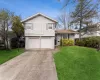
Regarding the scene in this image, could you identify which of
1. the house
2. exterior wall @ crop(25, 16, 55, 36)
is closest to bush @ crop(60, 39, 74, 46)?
the house

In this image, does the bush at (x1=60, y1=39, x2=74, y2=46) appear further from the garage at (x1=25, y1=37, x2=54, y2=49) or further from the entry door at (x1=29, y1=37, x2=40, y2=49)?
the entry door at (x1=29, y1=37, x2=40, y2=49)

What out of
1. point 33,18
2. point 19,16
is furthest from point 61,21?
point 33,18

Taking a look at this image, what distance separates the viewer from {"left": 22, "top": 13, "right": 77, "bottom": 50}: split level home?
31584mm

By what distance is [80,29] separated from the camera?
130ft

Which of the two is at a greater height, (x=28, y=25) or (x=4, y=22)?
(x=4, y=22)

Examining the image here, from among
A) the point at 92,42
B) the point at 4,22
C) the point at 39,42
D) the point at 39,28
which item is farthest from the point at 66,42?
the point at 4,22

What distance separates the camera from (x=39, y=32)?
31609 millimetres

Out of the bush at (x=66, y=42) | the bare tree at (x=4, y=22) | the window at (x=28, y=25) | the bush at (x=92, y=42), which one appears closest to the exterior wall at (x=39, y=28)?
the window at (x=28, y=25)

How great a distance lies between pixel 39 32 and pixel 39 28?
0.68 meters

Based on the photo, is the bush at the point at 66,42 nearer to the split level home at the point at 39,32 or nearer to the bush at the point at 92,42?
the bush at the point at 92,42

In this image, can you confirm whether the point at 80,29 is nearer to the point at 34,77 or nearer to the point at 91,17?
the point at 91,17

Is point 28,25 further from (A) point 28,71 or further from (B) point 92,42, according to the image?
(A) point 28,71

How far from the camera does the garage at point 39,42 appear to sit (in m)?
31.6

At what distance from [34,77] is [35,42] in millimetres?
A: 21079
